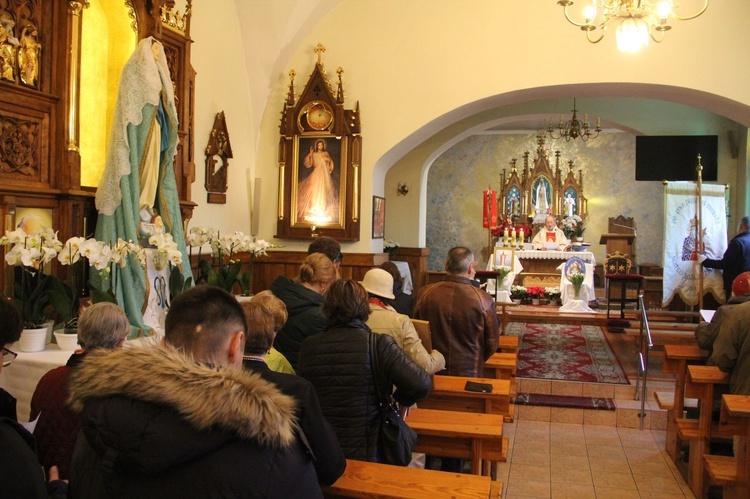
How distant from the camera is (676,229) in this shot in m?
9.24

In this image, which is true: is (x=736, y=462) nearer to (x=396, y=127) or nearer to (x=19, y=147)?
(x=19, y=147)

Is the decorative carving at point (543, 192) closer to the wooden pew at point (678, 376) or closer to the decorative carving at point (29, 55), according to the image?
the wooden pew at point (678, 376)

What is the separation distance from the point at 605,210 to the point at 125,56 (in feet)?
47.6

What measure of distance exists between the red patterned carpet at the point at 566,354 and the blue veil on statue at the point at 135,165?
14.8ft

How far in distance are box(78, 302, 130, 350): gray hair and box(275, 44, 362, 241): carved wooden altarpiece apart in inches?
252

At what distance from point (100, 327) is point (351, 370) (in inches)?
41.0

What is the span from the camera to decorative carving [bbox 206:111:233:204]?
25.7ft

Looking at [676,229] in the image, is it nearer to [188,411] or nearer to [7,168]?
[7,168]

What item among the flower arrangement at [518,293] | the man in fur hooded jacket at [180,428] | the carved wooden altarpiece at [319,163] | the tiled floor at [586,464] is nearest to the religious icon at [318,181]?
the carved wooden altarpiece at [319,163]

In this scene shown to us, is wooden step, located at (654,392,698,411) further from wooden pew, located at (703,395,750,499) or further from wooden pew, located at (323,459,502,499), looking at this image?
wooden pew, located at (323,459,502,499)

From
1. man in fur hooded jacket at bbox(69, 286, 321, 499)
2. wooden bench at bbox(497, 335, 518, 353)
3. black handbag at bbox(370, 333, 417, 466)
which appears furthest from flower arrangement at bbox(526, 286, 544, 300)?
man in fur hooded jacket at bbox(69, 286, 321, 499)

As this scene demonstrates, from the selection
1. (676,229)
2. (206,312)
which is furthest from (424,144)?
(206,312)

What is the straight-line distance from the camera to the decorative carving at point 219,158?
7.83m

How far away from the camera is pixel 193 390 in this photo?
150cm
